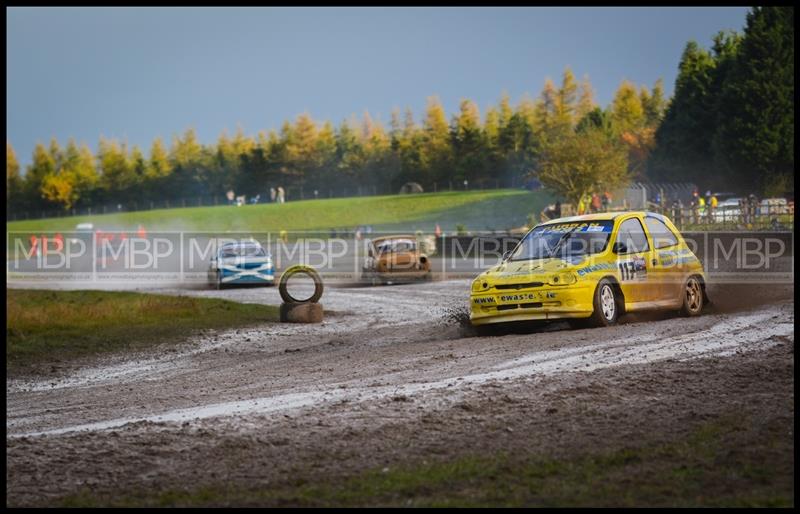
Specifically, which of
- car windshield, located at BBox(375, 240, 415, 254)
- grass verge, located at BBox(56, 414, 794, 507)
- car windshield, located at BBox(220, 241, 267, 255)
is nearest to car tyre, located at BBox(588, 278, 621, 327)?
grass verge, located at BBox(56, 414, 794, 507)

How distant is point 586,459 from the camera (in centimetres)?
696

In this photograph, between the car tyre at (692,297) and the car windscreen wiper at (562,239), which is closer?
the car windscreen wiper at (562,239)

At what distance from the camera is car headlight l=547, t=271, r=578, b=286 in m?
13.9

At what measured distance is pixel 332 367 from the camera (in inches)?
475

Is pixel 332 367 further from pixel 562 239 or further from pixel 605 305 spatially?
pixel 562 239

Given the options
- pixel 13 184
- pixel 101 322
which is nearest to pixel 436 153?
pixel 13 184

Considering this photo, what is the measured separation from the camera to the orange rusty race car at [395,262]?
102 feet

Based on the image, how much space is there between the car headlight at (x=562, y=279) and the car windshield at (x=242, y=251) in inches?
746

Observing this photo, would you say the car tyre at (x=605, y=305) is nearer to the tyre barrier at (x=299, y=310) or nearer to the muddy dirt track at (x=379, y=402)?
the muddy dirt track at (x=379, y=402)

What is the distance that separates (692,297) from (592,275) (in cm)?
229

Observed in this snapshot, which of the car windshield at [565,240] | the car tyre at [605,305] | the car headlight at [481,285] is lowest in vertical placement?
the car tyre at [605,305]

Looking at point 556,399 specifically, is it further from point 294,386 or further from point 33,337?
point 33,337

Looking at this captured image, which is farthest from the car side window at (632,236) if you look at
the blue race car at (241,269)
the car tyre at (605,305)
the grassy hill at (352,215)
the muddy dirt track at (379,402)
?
the grassy hill at (352,215)

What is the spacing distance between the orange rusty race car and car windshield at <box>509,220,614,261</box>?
15.6 meters
